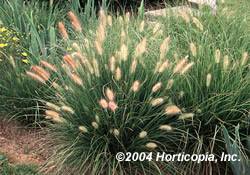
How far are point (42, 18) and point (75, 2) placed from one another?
0.42 metres

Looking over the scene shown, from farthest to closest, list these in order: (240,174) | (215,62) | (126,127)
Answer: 1. (215,62)
2. (126,127)
3. (240,174)

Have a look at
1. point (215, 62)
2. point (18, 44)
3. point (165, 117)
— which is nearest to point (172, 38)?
point (215, 62)

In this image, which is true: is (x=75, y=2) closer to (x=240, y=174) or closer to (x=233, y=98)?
(x=233, y=98)

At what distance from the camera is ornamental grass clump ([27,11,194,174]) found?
369cm

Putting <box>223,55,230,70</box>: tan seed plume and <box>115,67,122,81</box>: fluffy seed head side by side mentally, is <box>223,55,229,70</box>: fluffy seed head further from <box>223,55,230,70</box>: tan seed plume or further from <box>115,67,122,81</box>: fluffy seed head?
<box>115,67,122,81</box>: fluffy seed head

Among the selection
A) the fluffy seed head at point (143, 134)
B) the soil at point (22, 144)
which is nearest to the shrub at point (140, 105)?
the fluffy seed head at point (143, 134)

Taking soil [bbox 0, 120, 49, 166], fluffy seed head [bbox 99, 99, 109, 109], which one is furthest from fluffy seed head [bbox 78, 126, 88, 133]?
soil [bbox 0, 120, 49, 166]

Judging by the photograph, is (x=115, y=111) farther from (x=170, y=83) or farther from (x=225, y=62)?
(x=225, y=62)

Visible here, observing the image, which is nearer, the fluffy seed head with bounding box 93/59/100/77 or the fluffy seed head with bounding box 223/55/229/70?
the fluffy seed head with bounding box 93/59/100/77

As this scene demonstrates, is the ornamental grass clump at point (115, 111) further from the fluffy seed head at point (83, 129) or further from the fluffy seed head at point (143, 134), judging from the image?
the fluffy seed head at point (143, 134)

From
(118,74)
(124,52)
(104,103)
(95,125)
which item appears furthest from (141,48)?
(95,125)

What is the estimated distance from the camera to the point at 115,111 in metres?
3.71

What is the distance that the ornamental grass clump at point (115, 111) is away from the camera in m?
3.69

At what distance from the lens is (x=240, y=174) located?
3.51m
